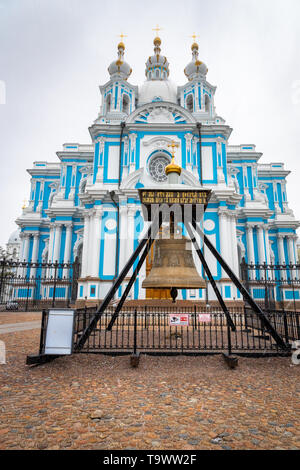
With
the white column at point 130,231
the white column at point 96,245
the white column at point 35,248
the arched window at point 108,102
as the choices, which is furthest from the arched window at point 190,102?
the white column at point 35,248

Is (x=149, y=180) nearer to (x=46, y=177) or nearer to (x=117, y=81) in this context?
(x=117, y=81)

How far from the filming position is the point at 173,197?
6.09 meters

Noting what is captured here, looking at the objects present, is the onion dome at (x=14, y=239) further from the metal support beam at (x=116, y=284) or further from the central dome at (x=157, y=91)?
the metal support beam at (x=116, y=284)

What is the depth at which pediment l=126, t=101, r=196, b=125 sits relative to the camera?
20438 mm

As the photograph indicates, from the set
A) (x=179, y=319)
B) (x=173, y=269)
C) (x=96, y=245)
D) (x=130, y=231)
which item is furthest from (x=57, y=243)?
(x=179, y=319)

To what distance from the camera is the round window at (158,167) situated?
761 inches

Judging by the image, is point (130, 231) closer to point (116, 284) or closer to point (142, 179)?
point (142, 179)

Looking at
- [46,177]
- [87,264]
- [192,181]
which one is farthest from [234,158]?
[46,177]

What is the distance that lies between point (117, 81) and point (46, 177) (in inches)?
499

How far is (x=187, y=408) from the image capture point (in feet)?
11.6

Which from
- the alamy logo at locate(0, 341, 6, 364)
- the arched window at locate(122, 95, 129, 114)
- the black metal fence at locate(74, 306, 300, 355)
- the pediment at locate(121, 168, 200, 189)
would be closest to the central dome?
the arched window at locate(122, 95, 129, 114)

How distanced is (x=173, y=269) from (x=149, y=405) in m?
3.37

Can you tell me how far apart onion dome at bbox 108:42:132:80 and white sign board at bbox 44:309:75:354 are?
25822mm

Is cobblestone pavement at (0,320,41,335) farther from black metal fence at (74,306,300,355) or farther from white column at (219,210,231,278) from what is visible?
white column at (219,210,231,278)
